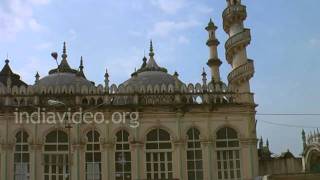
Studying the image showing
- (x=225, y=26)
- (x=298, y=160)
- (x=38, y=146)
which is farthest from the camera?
(x=298, y=160)

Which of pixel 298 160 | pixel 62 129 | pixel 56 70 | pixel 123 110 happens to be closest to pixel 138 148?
pixel 123 110

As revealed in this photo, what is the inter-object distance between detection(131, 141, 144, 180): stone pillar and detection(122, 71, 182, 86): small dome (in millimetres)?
4498

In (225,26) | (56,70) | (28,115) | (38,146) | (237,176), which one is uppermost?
(225,26)

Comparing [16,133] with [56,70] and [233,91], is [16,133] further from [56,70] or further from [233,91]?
[233,91]

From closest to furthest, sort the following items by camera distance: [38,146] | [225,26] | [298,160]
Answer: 1. [38,146]
2. [225,26]
3. [298,160]

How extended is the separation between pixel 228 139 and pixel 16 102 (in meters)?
12.3

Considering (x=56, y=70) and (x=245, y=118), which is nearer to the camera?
(x=245, y=118)

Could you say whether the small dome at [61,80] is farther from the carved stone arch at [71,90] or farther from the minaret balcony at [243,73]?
the minaret balcony at [243,73]

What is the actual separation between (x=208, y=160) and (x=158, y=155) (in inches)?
111

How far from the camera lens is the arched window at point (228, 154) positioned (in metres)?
28.7

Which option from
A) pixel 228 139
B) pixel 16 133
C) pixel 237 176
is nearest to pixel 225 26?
pixel 228 139

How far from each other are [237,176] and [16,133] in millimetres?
12688

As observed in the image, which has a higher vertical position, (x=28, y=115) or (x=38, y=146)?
(x=28, y=115)

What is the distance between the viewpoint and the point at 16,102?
95.8 ft
